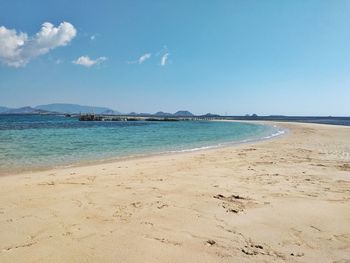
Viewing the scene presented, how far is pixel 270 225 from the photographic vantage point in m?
5.54

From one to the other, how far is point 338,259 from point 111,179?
21.8 ft

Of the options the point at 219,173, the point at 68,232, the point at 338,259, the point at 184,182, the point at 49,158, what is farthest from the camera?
the point at 49,158

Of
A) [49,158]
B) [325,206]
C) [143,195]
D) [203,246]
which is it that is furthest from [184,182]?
[49,158]

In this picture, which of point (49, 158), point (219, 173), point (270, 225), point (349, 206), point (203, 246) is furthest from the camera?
point (49, 158)

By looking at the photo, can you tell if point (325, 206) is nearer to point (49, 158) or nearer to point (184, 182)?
point (184, 182)

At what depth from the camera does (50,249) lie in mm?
4516

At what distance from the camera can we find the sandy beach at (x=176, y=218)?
14.7ft

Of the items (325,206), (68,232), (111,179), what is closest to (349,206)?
(325,206)

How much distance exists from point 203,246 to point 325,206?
10.8 feet

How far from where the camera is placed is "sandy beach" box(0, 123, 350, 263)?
14.7ft

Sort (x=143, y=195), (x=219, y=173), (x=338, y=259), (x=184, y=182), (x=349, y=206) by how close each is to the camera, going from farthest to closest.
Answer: (x=219, y=173) → (x=184, y=182) → (x=143, y=195) → (x=349, y=206) → (x=338, y=259)

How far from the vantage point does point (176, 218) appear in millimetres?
A: 5871

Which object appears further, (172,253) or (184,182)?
(184,182)

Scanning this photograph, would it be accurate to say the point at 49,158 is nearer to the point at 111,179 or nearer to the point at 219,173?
the point at 111,179
